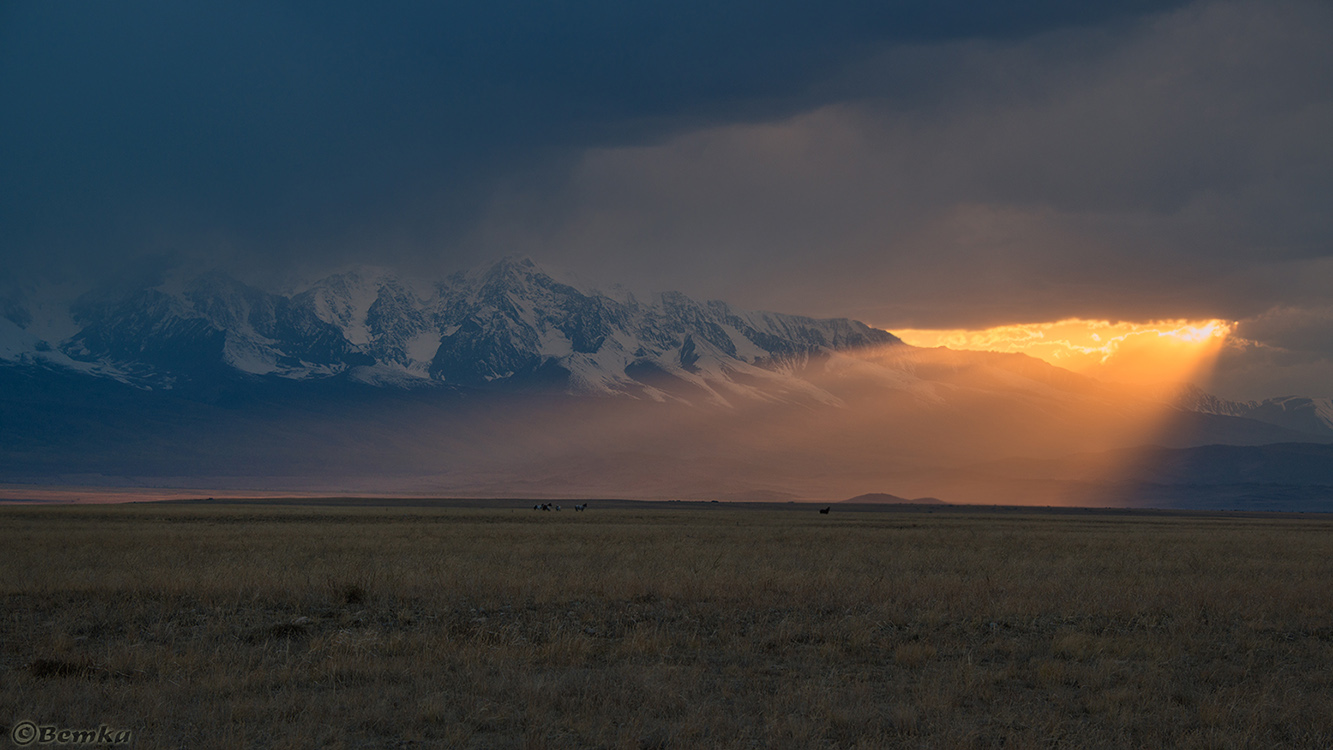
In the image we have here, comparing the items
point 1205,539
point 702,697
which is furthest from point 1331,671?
point 1205,539

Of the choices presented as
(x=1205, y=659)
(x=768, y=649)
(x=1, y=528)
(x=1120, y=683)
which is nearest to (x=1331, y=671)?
(x=1205, y=659)

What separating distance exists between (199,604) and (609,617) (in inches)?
301

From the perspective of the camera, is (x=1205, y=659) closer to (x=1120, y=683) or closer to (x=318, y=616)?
(x=1120, y=683)

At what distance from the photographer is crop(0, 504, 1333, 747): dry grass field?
10648mm

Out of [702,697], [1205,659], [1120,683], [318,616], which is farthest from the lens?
[318,616]

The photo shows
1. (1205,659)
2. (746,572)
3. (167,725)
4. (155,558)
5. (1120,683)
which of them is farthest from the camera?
(155,558)

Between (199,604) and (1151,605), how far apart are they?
18.6 meters

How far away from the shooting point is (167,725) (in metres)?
10.4

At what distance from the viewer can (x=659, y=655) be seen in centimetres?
1437

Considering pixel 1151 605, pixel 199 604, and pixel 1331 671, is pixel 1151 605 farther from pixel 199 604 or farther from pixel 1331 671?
pixel 199 604

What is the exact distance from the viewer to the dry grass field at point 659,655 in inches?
419

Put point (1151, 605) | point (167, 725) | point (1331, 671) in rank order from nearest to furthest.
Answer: point (167, 725) < point (1331, 671) < point (1151, 605)

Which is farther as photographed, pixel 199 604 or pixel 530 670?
pixel 199 604

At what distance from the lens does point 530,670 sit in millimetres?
13148
